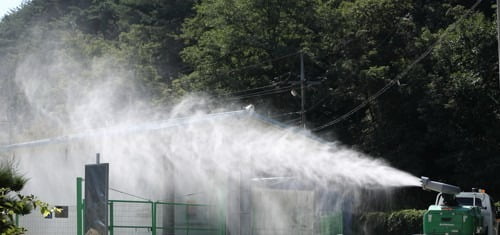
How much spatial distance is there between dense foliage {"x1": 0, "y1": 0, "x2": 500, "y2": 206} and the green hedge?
623 centimetres

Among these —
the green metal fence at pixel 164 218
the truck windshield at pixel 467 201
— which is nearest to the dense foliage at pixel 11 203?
the green metal fence at pixel 164 218

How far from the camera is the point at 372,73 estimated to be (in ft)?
141

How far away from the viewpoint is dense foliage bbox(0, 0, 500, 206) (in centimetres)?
3978

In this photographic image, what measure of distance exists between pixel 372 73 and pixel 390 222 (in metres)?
11.3

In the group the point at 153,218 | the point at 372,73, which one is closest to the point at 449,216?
the point at 153,218

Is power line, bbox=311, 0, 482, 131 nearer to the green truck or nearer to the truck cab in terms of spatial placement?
the truck cab

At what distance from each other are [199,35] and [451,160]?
23.7 meters

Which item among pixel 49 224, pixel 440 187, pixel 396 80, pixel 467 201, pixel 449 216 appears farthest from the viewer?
pixel 396 80

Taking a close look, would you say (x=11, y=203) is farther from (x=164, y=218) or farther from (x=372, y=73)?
(x=372, y=73)

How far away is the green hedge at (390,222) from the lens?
33.0 metres

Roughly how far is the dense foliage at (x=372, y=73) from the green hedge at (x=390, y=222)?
6.23m

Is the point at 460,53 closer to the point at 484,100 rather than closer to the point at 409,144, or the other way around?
the point at 484,100

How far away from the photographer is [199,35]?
187ft

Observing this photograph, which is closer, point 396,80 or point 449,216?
point 449,216
